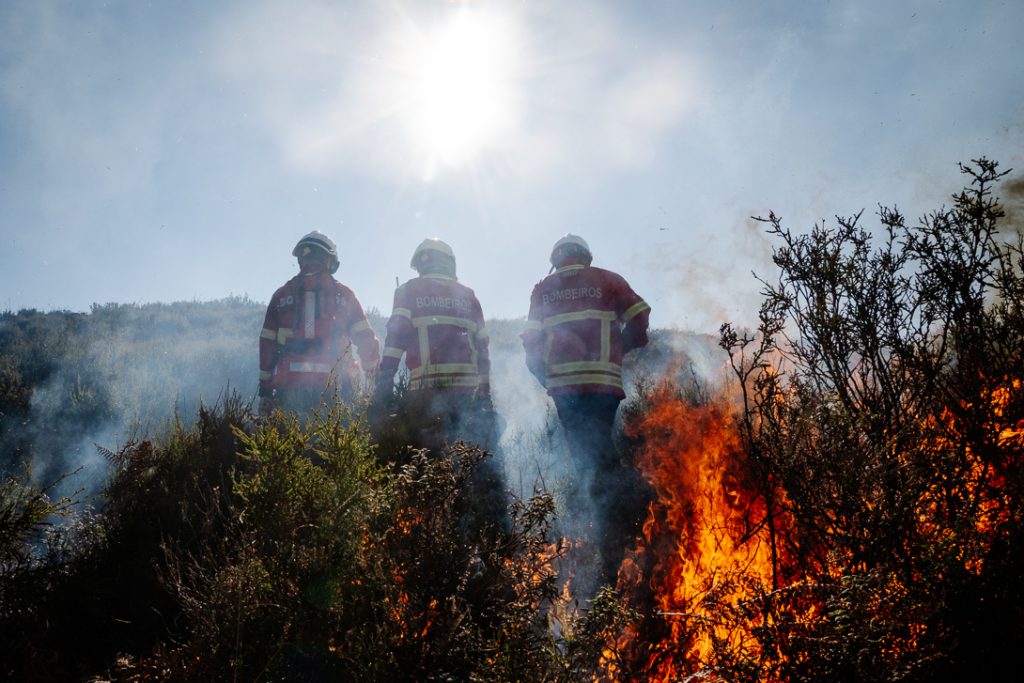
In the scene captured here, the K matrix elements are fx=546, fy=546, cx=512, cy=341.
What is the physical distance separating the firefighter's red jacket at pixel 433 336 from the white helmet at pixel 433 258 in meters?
0.18

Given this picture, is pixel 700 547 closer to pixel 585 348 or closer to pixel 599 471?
pixel 599 471

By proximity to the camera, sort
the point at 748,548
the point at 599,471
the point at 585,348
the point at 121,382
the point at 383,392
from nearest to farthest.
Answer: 1. the point at 748,548
2. the point at 599,471
3. the point at 383,392
4. the point at 585,348
5. the point at 121,382

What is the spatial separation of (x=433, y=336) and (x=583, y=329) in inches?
65.1

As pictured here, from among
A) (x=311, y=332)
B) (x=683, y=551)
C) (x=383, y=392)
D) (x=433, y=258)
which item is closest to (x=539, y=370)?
(x=383, y=392)

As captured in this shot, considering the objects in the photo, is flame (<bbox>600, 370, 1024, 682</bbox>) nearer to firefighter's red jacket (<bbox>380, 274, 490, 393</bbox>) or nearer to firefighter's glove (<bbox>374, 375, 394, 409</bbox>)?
firefighter's red jacket (<bbox>380, 274, 490, 393</bbox>)

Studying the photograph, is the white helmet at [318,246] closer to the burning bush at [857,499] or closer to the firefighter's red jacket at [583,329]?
the firefighter's red jacket at [583,329]

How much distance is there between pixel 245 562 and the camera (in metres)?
2.33

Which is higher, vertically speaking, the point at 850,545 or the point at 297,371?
the point at 297,371

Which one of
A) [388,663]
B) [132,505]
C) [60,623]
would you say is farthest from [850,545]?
[132,505]

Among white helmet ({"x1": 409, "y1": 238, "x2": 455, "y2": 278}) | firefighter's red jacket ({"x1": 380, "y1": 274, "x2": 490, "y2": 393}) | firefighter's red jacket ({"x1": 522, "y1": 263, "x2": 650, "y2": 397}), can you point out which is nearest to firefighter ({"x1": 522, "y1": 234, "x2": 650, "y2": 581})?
firefighter's red jacket ({"x1": 522, "y1": 263, "x2": 650, "y2": 397})

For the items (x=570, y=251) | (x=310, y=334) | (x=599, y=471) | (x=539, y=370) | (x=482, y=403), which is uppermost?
(x=570, y=251)

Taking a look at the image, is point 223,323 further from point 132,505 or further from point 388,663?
point 388,663

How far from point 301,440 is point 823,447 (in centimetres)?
246

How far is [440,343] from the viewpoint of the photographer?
19.9ft
